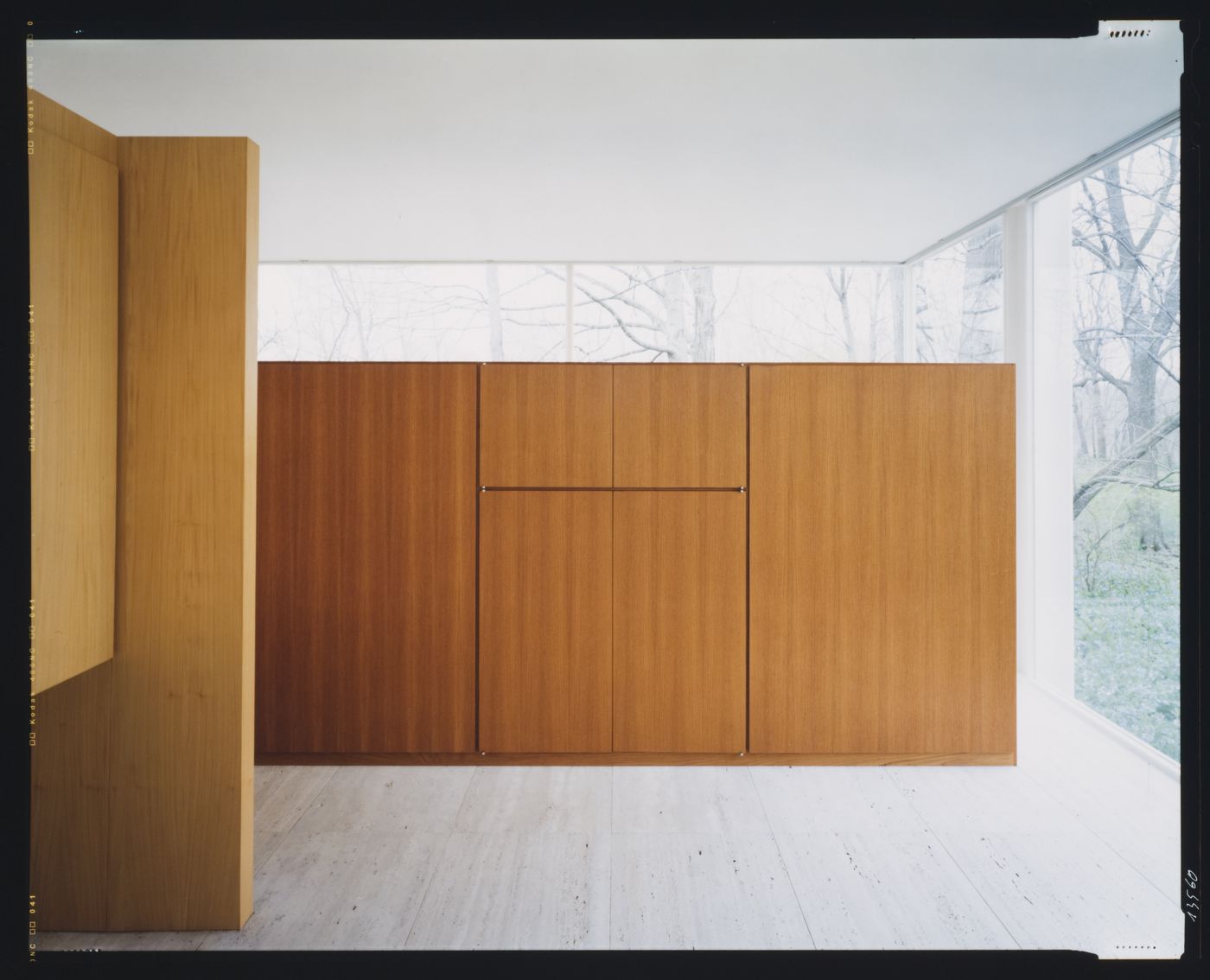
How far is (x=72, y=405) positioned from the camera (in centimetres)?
182

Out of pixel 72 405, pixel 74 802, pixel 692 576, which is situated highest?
pixel 72 405

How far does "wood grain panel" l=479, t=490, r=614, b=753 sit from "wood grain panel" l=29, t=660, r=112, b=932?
140 cm

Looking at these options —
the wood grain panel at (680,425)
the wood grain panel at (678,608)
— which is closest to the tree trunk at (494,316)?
the wood grain panel at (680,425)

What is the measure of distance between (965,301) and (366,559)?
411 cm

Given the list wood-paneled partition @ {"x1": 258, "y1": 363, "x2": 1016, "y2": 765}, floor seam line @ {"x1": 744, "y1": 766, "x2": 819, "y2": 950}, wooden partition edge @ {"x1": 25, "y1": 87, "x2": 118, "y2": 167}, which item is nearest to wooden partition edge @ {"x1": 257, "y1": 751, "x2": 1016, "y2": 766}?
wood-paneled partition @ {"x1": 258, "y1": 363, "x2": 1016, "y2": 765}

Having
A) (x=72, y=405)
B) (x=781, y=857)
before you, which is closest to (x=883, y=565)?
(x=781, y=857)

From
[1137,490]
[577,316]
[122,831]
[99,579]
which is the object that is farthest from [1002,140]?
[122,831]

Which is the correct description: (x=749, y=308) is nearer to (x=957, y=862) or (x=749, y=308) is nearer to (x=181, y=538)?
(x=957, y=862)

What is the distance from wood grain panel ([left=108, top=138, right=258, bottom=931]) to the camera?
198 centimetres

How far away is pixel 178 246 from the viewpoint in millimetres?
1982

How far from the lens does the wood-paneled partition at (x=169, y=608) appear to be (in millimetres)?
1980

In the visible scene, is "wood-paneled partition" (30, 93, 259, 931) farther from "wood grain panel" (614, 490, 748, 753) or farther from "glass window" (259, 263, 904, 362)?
"glass window" (259, 263, 904, 362)

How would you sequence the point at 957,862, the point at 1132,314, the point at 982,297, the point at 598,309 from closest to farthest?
the point at 957,862 < the point at 1132,314 < the point at 982,297 < the point at 598,309

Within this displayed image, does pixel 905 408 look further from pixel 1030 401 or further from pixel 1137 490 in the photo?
pixel 1030 401
